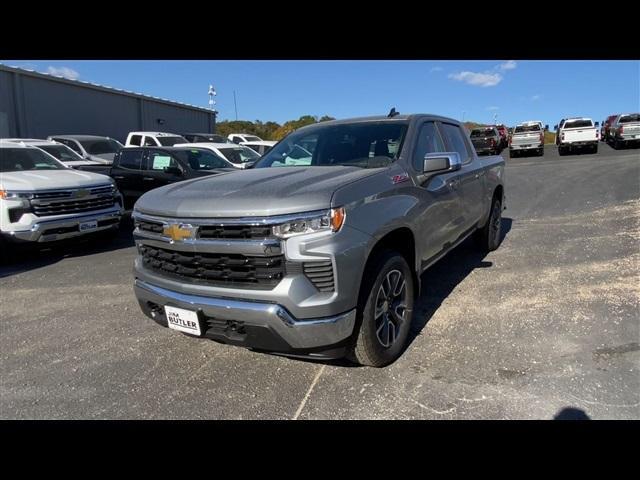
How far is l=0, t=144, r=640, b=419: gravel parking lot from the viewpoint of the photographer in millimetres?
2854

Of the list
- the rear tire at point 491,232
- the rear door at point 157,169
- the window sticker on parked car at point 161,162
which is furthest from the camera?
the window sticker on parked car at point 161,162

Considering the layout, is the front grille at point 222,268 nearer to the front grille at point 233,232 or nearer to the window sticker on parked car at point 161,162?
the front grille at point 233,232

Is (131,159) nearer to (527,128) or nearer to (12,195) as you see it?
(12,195)

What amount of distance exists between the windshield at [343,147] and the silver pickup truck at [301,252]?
0.07 ft

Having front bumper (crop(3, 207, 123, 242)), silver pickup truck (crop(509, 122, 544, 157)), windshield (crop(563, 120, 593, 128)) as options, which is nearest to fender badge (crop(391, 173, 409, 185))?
front bumper (crop(3, 207, 123, 242))

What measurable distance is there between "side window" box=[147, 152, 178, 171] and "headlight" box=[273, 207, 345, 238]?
313 inches

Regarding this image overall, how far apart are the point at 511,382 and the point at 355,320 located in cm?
115

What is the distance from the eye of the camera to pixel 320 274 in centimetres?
267

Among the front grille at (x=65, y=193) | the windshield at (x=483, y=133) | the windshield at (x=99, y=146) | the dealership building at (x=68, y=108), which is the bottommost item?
the front grille at (x=65, y=193)

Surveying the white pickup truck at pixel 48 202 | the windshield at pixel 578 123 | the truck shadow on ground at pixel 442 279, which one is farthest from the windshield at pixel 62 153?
the windshield at pixel 578 123

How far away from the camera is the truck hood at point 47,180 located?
6.65 meters

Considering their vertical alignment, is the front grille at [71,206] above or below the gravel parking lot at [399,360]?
above
